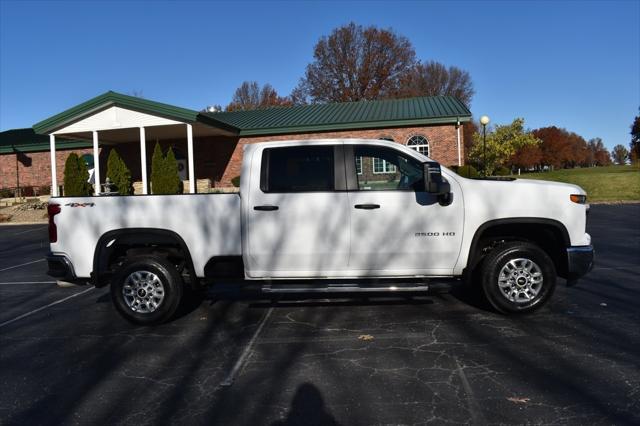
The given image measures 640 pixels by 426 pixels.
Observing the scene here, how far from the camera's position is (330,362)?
456 cm

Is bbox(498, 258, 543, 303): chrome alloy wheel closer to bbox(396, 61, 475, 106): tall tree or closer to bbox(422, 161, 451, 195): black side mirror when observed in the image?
bbox(422, 161, 451, 195): black side mirror

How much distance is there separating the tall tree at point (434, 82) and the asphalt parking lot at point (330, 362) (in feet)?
177

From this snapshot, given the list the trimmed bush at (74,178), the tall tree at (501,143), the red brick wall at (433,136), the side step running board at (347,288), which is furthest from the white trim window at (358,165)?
the tall tree at (501,143)

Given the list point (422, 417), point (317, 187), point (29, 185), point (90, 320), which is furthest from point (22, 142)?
point (422, 417)

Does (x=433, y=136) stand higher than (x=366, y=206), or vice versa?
(x=433, y=136)

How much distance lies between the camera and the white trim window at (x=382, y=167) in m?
5.74

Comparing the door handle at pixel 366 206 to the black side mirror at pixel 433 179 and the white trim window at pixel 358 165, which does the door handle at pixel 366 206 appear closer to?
the white trim window at pixel 358 165

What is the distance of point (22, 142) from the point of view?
30766 millimetres

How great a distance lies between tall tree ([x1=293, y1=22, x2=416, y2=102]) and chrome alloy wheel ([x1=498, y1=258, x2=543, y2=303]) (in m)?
52.2

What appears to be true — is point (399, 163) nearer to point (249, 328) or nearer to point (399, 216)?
point (399, 216)

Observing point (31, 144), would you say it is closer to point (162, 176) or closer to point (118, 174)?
point (118, 174)

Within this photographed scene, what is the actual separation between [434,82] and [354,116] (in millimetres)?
41255

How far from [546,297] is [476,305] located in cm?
92

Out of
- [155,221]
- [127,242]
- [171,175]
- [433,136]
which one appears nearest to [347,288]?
[155,221]
